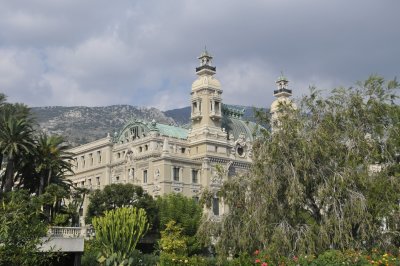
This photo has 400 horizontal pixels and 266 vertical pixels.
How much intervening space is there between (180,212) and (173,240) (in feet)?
19.3

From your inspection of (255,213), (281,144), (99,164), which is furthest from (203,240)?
(99,164)

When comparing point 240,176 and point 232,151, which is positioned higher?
point 232,151

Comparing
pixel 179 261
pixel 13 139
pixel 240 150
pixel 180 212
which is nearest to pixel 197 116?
pixel 240 150

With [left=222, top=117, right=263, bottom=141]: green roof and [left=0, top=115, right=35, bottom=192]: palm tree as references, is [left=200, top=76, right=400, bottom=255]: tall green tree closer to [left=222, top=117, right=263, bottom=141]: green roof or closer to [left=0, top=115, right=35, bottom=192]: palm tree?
[left=0, top=115, right=35, bottom=192]: palm tree

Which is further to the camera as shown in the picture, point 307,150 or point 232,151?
point 232,151

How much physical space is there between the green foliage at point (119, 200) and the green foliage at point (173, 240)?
10.8ft

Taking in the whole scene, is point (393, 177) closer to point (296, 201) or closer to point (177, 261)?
point (296, 201)

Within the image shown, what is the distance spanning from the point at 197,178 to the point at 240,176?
41.2 m

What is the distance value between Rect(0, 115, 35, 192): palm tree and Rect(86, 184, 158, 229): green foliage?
11.4 meters

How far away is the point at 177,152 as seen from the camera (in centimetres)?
7644

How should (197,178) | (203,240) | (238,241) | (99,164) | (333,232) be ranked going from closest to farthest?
1. (333,232)
2. (238,241)
3. (203,240)
4. (197,178)
5. (99,164)

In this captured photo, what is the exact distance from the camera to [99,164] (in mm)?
81750

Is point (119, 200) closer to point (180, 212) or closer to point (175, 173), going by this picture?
point (180, 212)

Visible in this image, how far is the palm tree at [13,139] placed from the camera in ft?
158
